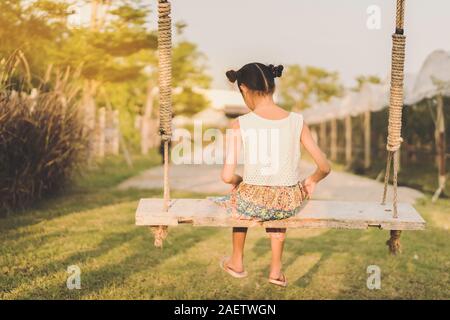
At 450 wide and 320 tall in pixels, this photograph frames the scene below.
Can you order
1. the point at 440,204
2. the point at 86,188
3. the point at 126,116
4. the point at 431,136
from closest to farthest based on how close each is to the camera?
the point at 440,204, the point at 86,188, the point at 431,136, the point at 126,116

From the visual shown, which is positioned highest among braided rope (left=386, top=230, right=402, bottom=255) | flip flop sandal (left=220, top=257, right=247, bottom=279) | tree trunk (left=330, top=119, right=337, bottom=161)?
braided rope (left=386, top=230, right=402, bottom=255)

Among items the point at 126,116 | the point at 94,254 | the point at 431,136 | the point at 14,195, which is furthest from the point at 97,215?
the point at 126,116

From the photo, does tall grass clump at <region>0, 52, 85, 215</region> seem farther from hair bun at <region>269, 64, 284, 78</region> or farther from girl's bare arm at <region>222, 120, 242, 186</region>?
hair bun at <region>269, 64, 284, 78</region>

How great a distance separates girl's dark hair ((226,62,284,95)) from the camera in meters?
4.16

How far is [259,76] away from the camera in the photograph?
416cm

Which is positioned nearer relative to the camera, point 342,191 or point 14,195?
point 14,195

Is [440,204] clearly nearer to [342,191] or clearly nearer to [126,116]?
[342,191]

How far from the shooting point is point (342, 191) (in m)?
12.7

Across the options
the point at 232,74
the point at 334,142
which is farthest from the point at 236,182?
the point at 334,142

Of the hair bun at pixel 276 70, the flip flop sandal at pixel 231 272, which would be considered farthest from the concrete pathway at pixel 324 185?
the hair bun at pixel 276 70

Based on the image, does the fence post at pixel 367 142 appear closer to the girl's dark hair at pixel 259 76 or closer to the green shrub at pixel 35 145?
the green shrub at pixel 35 145

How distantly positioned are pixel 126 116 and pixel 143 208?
22.6 meters

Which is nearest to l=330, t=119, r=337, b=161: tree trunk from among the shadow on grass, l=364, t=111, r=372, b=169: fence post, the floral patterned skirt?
l=364, t=111, r=372, b=169: fence post

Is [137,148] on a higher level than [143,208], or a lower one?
lower
